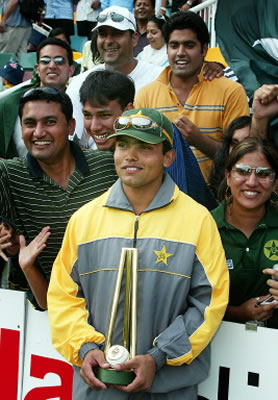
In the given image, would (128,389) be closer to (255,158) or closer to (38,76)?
A: (255,158)

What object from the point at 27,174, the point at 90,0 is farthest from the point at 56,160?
the point at 90,0

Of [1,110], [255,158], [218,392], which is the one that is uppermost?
[1,110]

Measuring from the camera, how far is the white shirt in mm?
4879

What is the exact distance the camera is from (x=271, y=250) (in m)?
3.32

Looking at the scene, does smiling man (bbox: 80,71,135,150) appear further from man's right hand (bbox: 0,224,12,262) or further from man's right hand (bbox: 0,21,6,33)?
man's right hand (bbox: 0,21,6,33)

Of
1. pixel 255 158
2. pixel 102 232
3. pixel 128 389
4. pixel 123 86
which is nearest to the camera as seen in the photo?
pixel 128 389

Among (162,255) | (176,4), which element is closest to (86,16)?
(176,4)

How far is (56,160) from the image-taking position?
3.69m

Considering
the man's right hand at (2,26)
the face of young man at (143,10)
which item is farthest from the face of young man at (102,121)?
the man's right hand at (2,26)

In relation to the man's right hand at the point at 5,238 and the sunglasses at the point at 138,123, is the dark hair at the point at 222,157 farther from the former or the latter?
the man's right hand at the point at 5,238

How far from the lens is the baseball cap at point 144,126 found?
3029mm

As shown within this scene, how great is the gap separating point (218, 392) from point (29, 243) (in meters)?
1.22

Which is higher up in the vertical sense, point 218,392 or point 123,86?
point 123,86

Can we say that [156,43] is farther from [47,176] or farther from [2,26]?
[47,176]
